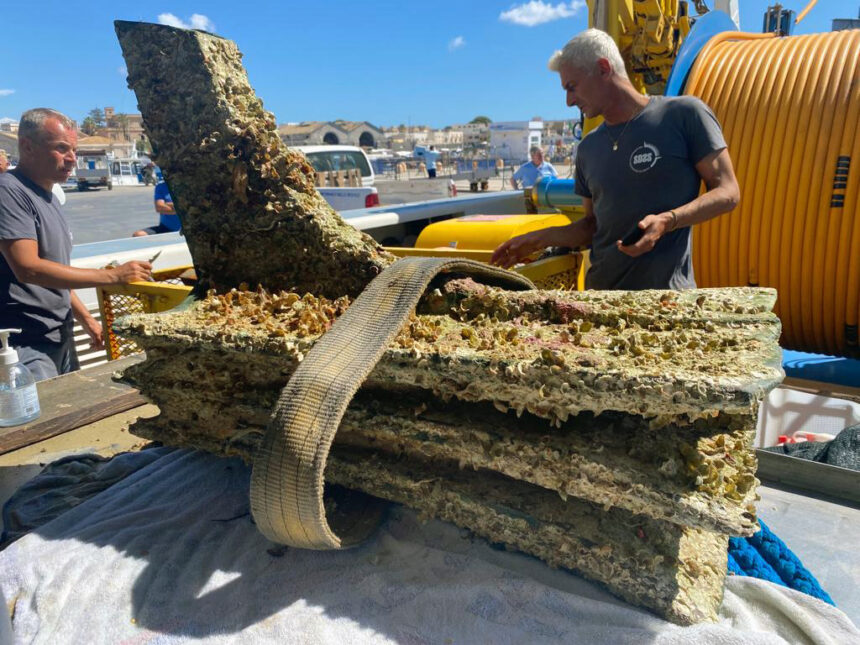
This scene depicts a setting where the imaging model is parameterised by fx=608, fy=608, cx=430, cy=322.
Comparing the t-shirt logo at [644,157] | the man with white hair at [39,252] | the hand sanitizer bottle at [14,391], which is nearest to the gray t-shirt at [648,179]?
the t-shirt logo at [644,157]

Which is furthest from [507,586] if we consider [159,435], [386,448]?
[159,435]

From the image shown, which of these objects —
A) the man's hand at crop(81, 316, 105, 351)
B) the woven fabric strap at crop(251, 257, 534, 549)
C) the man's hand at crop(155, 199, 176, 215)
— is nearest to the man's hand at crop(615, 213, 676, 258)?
the woven fabric strap at crop(251, 257, 534, 549)

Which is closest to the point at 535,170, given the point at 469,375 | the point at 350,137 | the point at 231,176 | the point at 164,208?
the point at 164,208

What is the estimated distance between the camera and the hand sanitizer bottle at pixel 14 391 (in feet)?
7.61

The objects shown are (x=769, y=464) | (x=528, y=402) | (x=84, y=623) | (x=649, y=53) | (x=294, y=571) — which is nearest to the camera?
(x=528, y=402)

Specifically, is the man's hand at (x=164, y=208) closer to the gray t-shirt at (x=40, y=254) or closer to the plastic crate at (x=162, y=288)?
the gray t-shirt at (x=40, y=254)

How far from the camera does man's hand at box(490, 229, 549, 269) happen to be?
106 inches

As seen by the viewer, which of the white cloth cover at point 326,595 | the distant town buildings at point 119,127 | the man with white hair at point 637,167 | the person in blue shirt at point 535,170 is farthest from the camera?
the distant town buildings at point 119,127

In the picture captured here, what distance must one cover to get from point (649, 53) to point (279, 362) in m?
5.08

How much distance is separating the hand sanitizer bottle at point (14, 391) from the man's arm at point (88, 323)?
4.19 feet

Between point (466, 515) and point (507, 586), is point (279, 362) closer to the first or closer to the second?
point (466, 515)

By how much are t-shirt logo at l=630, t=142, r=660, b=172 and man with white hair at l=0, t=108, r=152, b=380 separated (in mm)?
2393

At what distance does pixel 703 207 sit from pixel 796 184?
2.39m

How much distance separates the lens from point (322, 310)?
1622 mm
